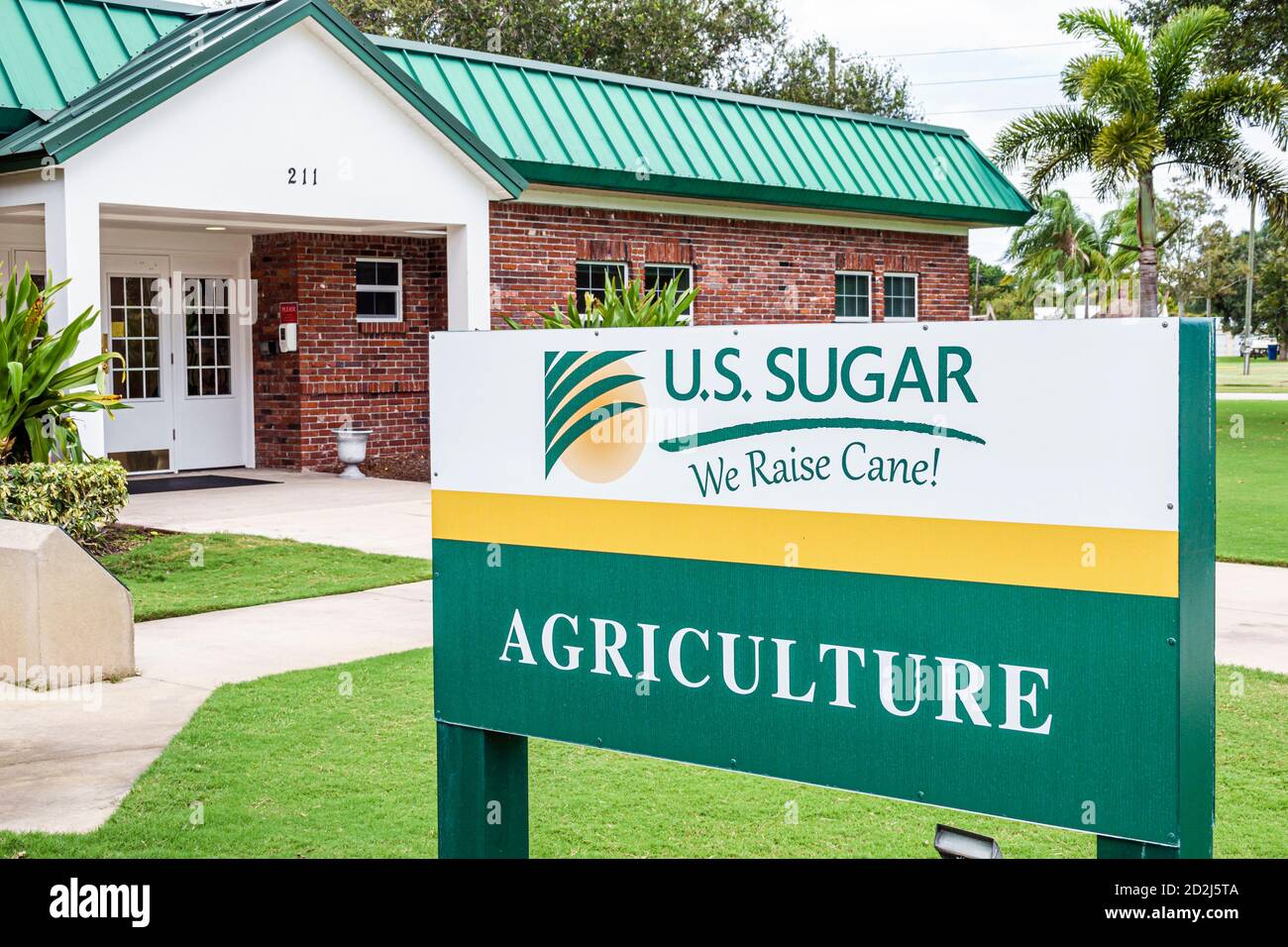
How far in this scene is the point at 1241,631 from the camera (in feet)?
28.9

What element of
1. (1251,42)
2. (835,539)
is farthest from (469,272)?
(1251,42)

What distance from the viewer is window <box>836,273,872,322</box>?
2181 centimetres

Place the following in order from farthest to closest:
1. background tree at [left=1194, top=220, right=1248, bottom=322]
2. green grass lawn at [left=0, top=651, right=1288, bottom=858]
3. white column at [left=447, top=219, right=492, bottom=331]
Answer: background tree at [left=1194, top=220, right=1248, bottom=322], white column at [left=447, top=219, right=492, bottom=331], green grass lawn at [left=0, top=651, right=1288, bottom=858]

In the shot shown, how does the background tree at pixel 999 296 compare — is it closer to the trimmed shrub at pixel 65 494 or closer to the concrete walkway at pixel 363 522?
the concrete walkway at pixel 363 522

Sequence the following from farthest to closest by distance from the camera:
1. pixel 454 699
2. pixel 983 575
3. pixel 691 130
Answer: pixel 691 130 → pixel 454 699 → pixel 983 575

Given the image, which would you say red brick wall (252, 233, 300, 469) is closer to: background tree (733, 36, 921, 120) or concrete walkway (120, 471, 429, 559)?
concrete walkway (120, 471, 429, 559)

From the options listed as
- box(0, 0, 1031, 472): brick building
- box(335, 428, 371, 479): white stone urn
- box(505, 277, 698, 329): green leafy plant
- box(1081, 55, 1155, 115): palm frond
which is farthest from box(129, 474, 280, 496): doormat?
box(1081, 55, 1155, 115): palm frond

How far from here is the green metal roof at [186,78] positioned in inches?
470

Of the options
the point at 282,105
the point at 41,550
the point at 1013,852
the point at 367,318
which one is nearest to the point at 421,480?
the point at 367,318

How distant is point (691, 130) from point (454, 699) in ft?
50.6

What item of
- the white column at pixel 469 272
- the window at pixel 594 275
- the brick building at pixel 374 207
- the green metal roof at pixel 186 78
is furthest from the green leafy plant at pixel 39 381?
the window at pixel 594 275

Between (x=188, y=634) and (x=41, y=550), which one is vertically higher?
(x=41, y=550)

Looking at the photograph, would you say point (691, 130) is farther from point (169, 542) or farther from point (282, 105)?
point (169, 542)

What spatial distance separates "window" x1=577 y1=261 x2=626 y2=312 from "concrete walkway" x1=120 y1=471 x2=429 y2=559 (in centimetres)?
342
